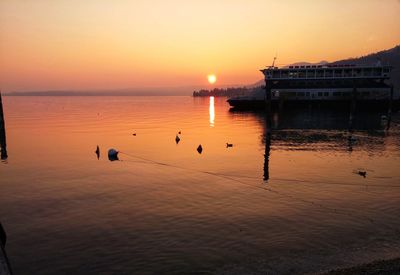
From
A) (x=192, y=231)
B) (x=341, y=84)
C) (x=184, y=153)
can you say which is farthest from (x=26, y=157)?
(x=341, y=84)

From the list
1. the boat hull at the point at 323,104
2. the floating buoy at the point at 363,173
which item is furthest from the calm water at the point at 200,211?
the boat hull at the point at 323,104

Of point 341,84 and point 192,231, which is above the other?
point 341,84

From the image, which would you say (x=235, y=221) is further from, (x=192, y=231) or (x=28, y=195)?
(x=28, y=195)

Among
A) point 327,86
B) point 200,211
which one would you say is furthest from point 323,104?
point 200,211

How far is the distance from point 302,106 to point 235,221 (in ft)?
316

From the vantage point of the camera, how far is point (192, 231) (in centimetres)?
1844

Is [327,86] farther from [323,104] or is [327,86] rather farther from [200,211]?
[200,211]

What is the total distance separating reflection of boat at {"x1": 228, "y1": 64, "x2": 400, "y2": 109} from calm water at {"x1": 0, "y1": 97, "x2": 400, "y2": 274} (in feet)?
229

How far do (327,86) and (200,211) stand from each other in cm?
10300

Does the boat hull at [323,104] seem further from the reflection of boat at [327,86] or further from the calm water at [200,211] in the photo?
the calm water at [200,211]

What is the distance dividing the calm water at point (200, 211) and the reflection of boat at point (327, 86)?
69.7m

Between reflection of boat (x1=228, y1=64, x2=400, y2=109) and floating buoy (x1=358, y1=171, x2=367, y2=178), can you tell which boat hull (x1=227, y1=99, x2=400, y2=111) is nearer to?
reflection of boat (x1=228, y1=64, x2=400, y2=109)

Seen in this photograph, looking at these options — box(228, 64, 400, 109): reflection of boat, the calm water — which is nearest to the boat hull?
box(228, 64, 400, 109): reflection of boat

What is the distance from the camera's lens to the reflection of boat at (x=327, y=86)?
10794 centimetres
